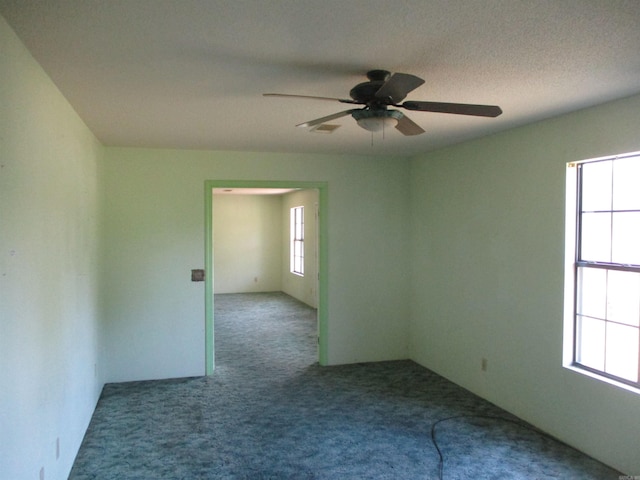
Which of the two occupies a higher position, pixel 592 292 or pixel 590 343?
pixel 592 292

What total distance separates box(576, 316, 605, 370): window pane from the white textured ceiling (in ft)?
5.02

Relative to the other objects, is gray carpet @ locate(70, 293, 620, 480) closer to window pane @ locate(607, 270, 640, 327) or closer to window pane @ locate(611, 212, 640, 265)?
window pane @ locate(607, 270, 640, 327)

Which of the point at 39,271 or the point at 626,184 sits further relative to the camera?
the point at 626,184

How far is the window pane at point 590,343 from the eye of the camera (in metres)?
3.13

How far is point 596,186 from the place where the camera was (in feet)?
10.3

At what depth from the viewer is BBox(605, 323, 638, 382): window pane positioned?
2875 millimetres

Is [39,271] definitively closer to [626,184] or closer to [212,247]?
[212,247]

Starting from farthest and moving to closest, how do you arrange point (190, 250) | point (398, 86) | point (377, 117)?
point (190, 250), point (377, 117), point (398, 86)

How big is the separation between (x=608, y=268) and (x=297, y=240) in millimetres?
7357

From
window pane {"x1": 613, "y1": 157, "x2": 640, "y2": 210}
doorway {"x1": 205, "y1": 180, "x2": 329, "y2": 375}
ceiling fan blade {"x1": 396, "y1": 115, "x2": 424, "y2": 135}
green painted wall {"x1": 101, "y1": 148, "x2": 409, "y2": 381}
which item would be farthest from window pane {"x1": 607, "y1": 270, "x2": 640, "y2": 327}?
doorway {"x1": 205, "y1": 180, "x2": 329, "y2": 375}

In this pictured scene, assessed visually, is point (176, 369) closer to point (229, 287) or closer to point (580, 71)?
point (580, 71)

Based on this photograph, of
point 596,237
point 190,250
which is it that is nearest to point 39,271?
point 190,250

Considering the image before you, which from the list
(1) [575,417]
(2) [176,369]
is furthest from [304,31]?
(2) [176,369]

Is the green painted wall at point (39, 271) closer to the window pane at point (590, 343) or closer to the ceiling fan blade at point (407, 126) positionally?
the ceiling fan blade at point (407, 126)
